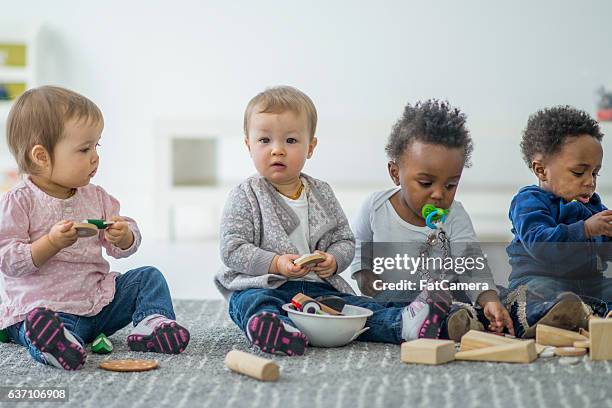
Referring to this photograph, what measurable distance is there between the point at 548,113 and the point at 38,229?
2.72 feet

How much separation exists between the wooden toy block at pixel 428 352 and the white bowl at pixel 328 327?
0.40ft

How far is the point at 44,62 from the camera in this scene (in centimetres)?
315

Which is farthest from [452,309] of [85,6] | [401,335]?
[85,6]

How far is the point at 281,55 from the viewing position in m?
→ 2.88

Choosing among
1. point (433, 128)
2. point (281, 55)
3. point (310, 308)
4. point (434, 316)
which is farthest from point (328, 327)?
point (281, 55)

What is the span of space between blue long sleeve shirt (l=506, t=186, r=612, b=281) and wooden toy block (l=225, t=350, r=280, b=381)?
51 cm

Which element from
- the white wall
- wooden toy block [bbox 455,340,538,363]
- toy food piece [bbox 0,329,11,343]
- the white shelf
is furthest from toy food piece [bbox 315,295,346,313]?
the white shelf

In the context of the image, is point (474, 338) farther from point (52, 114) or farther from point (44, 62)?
point (44, 62)

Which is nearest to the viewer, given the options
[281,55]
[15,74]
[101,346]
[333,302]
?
[101,346]

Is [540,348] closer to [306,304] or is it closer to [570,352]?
[570,352]

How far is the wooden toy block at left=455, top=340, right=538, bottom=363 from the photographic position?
1118 millimetres

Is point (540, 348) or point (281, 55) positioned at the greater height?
point (281, 55)

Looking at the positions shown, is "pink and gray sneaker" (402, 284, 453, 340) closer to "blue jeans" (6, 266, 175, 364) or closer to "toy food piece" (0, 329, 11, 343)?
"blue jeans" (6, 266, 175, 364)

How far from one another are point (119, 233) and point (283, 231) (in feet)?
0.87
